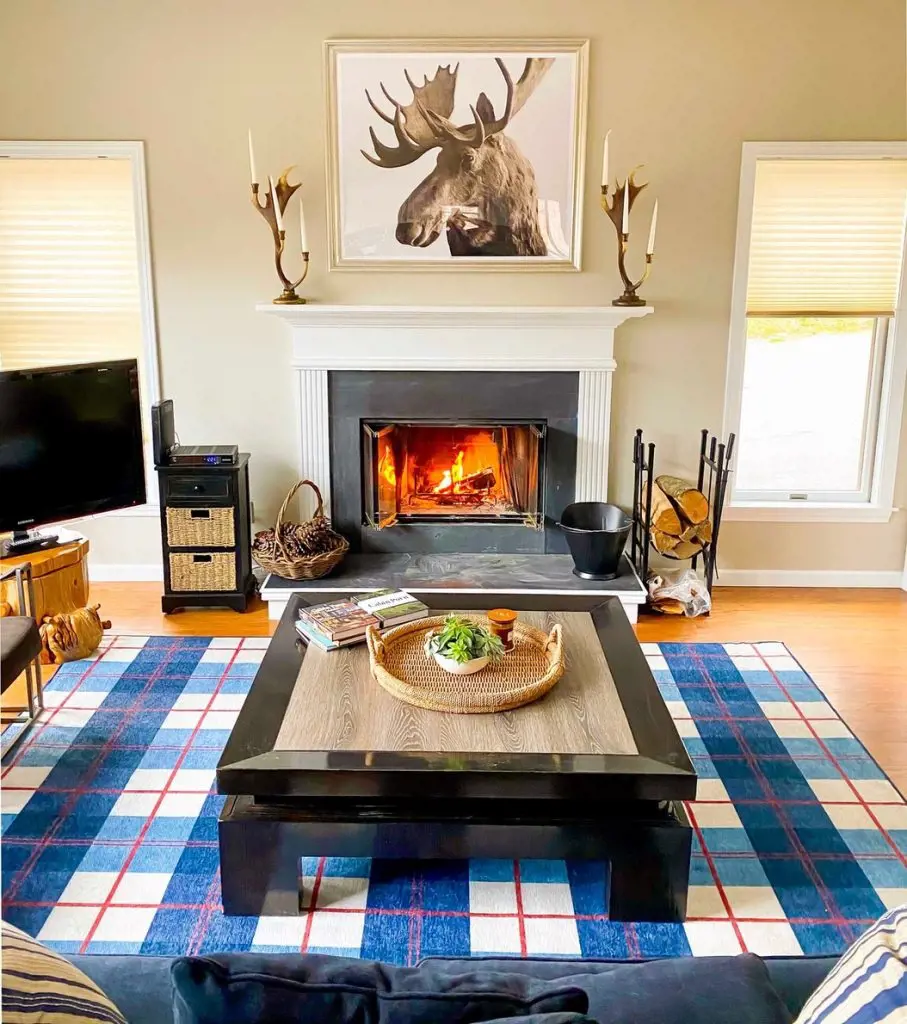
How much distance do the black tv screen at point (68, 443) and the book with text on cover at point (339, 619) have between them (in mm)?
1363

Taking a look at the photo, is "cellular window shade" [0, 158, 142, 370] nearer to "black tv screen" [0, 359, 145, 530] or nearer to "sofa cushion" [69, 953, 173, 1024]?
"black tv screen" [0, 359, 145, 530]

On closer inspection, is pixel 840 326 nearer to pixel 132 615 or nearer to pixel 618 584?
pixel 618 584

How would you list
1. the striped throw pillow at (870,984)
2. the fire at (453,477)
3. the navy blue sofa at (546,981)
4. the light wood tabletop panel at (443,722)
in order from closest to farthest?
the striped throw pillow at (870,984), the navy blue sofa at (546,981), the light wood tabletop panel at (443,722), the fire at (453,477)

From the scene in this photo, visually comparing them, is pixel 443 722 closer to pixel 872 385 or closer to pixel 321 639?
pixel 321 639

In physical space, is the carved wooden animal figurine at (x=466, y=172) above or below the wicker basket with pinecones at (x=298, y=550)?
above

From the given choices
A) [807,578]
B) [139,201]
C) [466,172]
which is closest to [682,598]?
[807,578]

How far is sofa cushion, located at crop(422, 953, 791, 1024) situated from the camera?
1.36 metres

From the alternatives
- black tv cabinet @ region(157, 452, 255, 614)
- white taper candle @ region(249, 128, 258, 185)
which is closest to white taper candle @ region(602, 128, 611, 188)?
white taper candle @ region(249, 128, 258, 185)

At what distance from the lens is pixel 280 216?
4383mm

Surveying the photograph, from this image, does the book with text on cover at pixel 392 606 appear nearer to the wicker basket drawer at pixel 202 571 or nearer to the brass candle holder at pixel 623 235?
the wicker basket drawer at pixel 202 571

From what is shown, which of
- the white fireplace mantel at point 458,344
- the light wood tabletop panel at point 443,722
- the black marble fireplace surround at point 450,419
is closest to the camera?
the light wood tabletop panel at point 443,722

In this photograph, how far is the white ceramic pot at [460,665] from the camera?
8.93 feet

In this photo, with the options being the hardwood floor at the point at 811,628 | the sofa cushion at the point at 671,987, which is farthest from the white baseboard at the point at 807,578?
the sofa cushion at the point at 671,987

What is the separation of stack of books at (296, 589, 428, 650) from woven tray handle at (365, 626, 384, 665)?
6 centimetres
